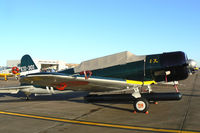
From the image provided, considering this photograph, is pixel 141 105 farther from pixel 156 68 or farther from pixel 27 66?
pixel 27 66

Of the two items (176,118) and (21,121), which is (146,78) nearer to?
(176,118)

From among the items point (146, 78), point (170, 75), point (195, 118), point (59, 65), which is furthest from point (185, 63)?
point (59, 65)

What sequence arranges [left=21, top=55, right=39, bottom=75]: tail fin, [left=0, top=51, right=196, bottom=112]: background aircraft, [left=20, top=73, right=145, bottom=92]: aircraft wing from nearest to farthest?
[left=20, top=73, right=145, bottom=92]: aircraft wing → [left=0, top=51, right=196, bottom=112]: background aircraft → [left=21, top=55, right=39, bottom=75]: tail fin

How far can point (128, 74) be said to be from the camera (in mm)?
6848

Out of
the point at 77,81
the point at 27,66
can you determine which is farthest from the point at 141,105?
the point at 27,66

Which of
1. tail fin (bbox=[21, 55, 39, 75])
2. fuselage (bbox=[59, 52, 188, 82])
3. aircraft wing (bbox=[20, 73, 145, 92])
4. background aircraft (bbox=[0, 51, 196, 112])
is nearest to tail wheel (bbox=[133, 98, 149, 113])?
background aircraft (bbox=[0, 51, 196, 112])

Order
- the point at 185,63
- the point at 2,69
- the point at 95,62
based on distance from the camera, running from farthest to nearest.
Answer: the point at 2,69, the point at 95,62, the point at 185,63

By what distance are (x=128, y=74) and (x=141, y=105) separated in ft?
4.57

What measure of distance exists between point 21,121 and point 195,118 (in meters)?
5.62

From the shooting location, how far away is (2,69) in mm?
34781

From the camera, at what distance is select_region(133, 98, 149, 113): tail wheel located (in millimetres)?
6047

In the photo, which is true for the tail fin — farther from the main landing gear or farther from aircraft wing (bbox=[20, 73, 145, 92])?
the main landing gear

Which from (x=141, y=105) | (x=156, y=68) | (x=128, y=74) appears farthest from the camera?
(x=128, y=74)

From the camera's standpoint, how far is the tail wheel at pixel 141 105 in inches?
238
